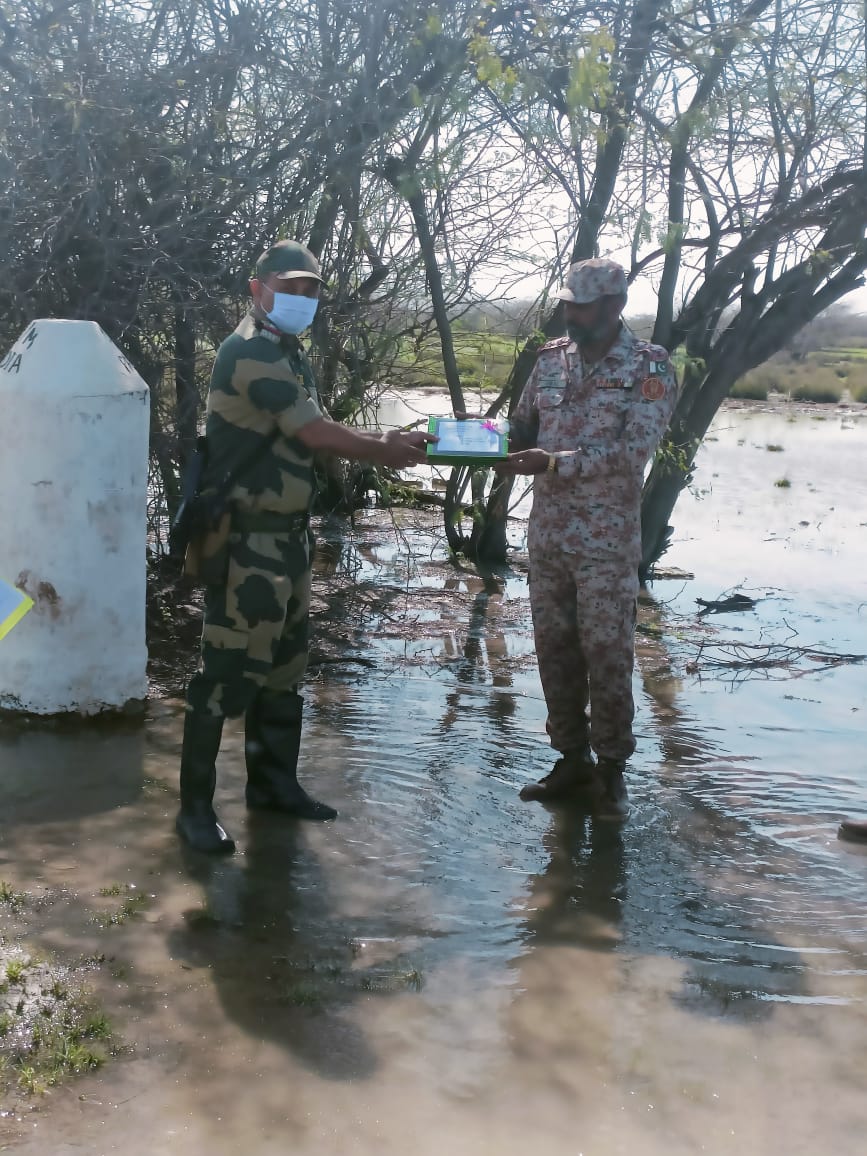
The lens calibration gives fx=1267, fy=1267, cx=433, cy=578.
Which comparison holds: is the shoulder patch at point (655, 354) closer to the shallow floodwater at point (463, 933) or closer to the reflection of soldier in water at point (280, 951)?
the shallow floodwater at point (463, 933)

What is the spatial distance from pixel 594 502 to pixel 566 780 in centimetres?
107

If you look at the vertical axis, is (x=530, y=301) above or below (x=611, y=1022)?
above

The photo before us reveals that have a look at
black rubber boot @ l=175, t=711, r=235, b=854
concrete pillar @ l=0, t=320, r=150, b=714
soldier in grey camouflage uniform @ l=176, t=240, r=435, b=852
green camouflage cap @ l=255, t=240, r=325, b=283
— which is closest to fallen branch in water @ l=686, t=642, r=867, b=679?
concrete pillar @ l=0, t=320, r=150, b=714

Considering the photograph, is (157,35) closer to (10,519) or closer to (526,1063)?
(10,519)

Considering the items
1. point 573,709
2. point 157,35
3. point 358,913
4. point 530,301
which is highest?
point 157,35

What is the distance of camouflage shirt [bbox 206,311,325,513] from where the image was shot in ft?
13.0

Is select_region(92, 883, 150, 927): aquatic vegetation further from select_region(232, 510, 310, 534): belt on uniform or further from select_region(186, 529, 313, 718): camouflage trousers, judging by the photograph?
select_region(232, 510, 310, 534): belt on uniform

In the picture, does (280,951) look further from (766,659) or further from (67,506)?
(766,659)

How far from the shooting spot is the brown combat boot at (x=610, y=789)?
15.4 feet

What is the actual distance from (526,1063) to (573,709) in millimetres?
1992

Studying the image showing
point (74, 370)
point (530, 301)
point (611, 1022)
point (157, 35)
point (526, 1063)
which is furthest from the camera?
point (530, 301)

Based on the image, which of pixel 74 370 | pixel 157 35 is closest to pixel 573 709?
pixel 74 370

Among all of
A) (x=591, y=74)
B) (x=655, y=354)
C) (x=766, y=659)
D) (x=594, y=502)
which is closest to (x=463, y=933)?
(x=594, y=502)

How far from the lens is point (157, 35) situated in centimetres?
620
